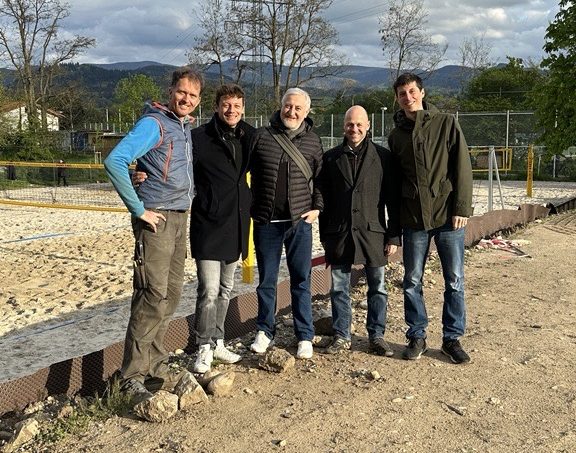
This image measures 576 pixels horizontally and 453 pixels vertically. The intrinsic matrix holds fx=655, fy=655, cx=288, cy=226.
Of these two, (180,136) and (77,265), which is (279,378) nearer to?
(180,136)

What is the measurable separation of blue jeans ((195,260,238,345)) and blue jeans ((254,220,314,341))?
0.25 m

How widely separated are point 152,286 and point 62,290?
13.2 ft

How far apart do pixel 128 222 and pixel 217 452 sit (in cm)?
1053

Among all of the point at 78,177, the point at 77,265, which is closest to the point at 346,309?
the point at 77,265

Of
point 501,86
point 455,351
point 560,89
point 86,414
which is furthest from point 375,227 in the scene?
point 501,86

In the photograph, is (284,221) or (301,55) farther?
(301,55)

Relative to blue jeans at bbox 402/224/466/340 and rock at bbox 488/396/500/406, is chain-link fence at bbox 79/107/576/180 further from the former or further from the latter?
rock at bbox 488/396/500/406

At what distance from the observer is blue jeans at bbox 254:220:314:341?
430 cm

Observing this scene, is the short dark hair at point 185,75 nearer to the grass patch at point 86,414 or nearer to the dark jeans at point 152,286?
the dark jeans at point 152,286

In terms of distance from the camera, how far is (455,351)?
14.5ft

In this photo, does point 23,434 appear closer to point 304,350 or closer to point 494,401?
point 304,350

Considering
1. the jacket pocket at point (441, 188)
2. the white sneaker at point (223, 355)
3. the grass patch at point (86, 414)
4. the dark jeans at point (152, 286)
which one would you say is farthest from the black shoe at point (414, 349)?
the grass patch at point (86, 414)

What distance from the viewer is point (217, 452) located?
3240 millimetres

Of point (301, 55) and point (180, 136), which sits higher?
point (301, 55)
